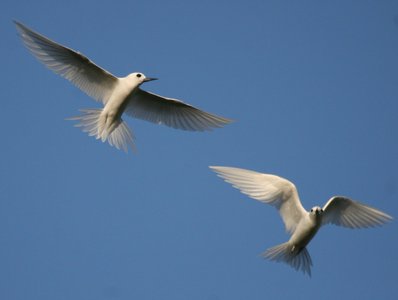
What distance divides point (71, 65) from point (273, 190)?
209 inches

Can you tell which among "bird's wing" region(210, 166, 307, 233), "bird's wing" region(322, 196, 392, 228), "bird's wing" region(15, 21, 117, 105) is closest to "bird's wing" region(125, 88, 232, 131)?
"bird's wing" region(15, 21, 117, 105)

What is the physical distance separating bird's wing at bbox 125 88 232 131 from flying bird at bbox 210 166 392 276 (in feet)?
7.07

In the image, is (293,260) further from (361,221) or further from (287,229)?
(361,221)

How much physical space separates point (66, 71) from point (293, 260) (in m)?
6.57

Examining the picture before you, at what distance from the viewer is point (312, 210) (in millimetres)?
16938

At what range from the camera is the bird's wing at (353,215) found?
17.6 metres

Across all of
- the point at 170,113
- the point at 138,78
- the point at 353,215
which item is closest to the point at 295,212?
the point at 353,215

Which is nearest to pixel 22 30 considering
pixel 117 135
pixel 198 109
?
pixel 117 135

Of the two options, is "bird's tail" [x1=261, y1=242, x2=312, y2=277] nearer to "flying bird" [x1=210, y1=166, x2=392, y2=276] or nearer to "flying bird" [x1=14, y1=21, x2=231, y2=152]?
"flying bird" [x1=210, y1=166, x2=392, y2=276]

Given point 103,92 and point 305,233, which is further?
point 103,92

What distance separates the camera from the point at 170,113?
779 inches

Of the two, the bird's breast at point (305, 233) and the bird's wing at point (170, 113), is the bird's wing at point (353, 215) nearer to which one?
the bird's breast at point (305, 233)

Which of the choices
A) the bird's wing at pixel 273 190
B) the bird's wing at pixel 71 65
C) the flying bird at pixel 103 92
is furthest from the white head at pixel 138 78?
the bird's wing at pixel 273 190

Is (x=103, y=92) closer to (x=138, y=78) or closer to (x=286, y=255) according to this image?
(x=138, y=78)
